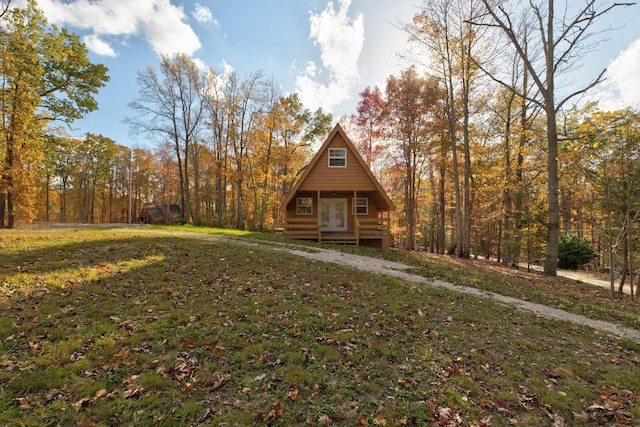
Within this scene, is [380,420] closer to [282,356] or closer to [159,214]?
[282,356]

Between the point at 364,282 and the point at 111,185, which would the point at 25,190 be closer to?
the point at 364,282

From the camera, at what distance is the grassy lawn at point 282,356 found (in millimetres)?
2861

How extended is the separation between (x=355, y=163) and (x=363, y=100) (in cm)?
936

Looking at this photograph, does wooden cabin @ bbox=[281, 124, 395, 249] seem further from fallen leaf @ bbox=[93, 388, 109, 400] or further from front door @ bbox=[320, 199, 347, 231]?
fallen leaf @ bbox=[93, 388, 109, 400]

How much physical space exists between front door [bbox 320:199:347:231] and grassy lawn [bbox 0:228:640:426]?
11.0 m

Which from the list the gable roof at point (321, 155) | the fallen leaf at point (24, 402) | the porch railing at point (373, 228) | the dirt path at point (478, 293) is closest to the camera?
the fallen leaf at point (24, 402)

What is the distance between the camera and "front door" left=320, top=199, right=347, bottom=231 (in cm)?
1788

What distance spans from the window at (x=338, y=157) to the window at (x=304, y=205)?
2.94 m

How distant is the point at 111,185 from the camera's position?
38812 millimetres

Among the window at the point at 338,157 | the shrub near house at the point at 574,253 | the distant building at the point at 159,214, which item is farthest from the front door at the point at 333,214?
the distant building at the point at 159,214

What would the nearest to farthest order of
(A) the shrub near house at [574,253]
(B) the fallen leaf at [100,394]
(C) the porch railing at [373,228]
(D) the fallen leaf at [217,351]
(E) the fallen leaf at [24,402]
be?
(E) the fallen leaf at [24,402] → (B) the fallen leaf at [100,394] → (D) the fallen leaf at [217,351] → (C) the porch railing at [373,228] → (A) the shrub near house at [574,253]

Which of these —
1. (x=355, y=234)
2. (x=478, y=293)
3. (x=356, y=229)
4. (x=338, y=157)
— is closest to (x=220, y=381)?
(x=478, y=293)

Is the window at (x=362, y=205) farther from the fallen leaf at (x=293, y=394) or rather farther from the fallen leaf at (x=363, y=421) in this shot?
the fallen leaf at (x=363, y=421)

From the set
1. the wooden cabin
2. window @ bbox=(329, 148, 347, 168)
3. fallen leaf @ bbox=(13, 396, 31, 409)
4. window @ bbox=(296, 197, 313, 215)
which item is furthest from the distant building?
fallen leaf @ bbox=(13, 396, 31, 409)
